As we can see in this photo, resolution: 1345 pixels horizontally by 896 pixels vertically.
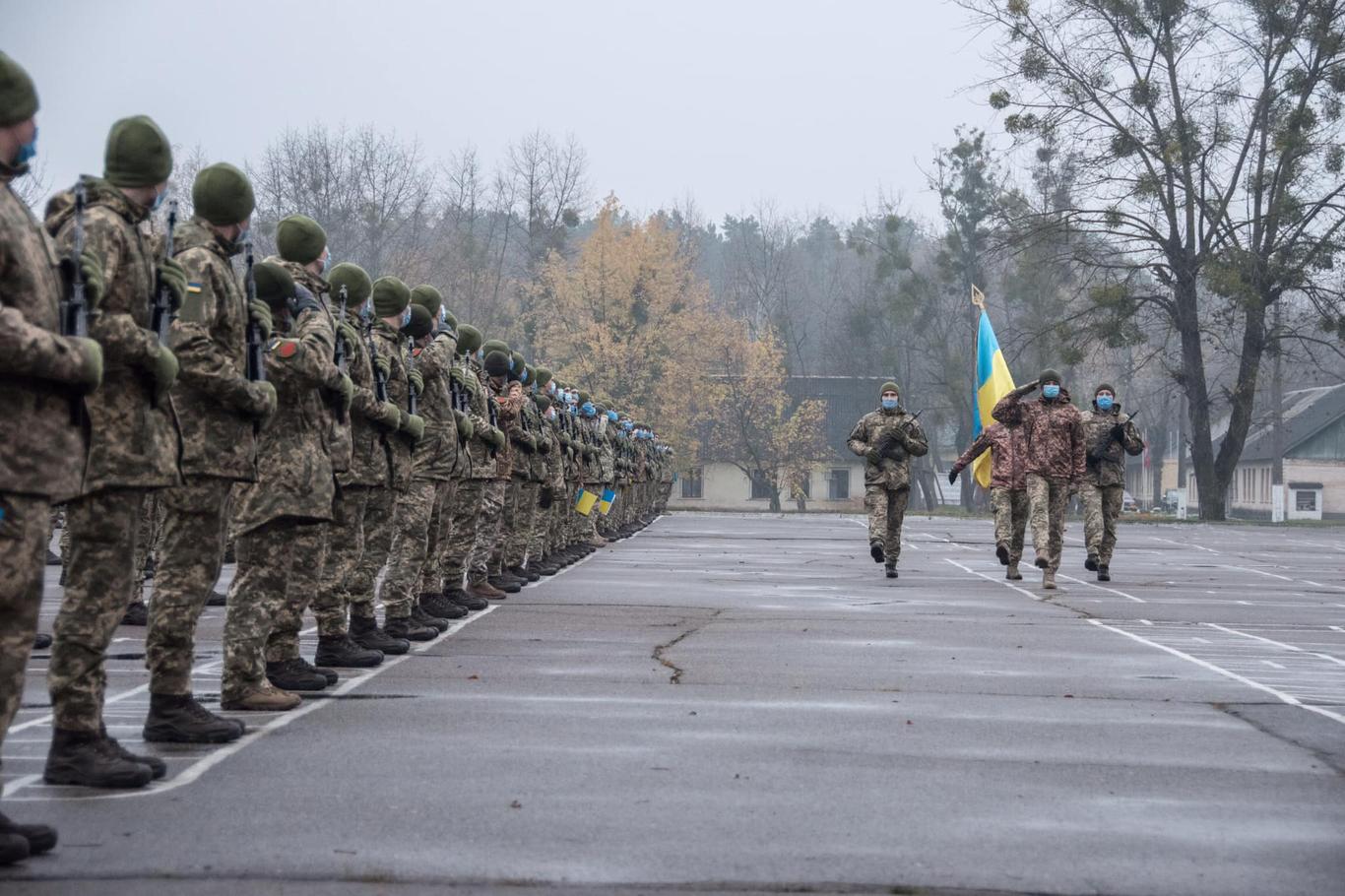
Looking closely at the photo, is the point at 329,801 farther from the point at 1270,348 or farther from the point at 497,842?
the point at 1270,348

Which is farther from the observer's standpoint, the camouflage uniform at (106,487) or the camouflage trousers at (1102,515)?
the camouflage trousers at (1102,515)

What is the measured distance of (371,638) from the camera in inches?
427

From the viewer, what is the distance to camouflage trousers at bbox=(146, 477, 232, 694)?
23.7 ft

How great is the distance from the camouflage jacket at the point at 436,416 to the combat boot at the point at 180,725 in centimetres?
448

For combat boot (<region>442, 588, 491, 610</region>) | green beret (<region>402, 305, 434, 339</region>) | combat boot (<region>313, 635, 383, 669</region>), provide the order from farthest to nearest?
combat boot (<region>442, 588, 491, 610</region>) → green beret (<region>402, 305, 434, 339</region>) → combat boot (<region>313, 635, 383, 669</region>)

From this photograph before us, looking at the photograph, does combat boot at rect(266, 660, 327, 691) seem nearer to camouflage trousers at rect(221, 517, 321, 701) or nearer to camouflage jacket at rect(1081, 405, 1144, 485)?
camouflage trousers at rect(221, 517, 321, 701)

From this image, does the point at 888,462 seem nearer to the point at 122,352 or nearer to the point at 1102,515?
the point at 1102,515

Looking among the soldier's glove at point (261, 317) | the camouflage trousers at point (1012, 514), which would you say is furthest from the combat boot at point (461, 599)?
the camouflage trousers at point (1012, 514)

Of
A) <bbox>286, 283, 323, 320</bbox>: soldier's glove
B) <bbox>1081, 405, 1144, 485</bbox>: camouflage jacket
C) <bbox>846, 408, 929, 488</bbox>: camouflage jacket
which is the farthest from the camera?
<bbox>1081, 405, 1144, 485</bbox>: camouflage jacket

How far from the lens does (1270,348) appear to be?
168ft

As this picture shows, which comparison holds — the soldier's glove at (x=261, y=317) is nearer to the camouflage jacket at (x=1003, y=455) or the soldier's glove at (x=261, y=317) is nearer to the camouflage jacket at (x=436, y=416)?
the camouflage jacket at (x=436, y=416)

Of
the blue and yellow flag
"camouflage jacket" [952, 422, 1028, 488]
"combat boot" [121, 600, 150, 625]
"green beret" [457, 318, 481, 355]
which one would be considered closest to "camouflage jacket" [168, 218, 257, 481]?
"combat boot" [121, 600, 150, 625]

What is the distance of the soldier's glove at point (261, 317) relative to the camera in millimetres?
7672

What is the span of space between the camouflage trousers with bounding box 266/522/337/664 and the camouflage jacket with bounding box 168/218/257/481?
1.14m
